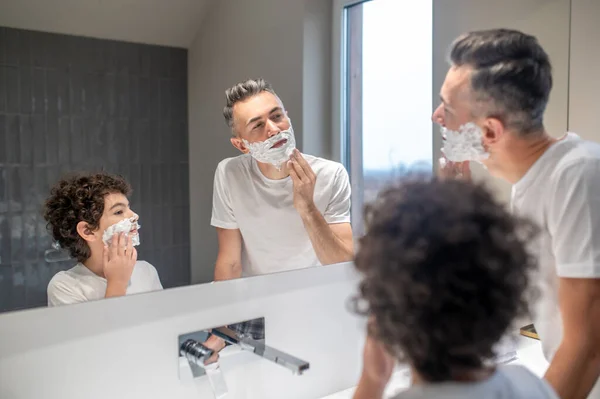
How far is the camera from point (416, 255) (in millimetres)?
640

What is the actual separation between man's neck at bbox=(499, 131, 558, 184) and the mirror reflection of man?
0.36m

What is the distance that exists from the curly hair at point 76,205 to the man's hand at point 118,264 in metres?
0.04

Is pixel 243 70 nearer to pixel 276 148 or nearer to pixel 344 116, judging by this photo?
pixel 276 148

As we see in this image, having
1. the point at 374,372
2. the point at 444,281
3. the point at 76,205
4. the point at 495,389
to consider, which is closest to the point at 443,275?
the point at 444,281

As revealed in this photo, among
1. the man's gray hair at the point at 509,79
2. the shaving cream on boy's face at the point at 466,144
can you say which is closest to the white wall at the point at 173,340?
the shaving cream on boy's face at the point at 466,144

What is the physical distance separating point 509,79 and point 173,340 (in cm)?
82

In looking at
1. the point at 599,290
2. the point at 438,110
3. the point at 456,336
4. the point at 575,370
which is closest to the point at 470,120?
the point at 438,110

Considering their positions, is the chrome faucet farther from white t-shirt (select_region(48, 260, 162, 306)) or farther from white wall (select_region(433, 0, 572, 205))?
white wall (select_region(433, 0, 572, 205))

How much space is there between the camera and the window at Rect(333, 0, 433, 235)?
1.34m

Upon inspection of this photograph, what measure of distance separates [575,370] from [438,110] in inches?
23.6

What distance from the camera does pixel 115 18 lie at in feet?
3.31

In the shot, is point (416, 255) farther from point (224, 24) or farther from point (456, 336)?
point (224, 24)

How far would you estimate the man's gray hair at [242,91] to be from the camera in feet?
3.73

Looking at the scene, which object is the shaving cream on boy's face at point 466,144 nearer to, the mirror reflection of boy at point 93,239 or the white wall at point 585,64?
the white wall at point 585,64
